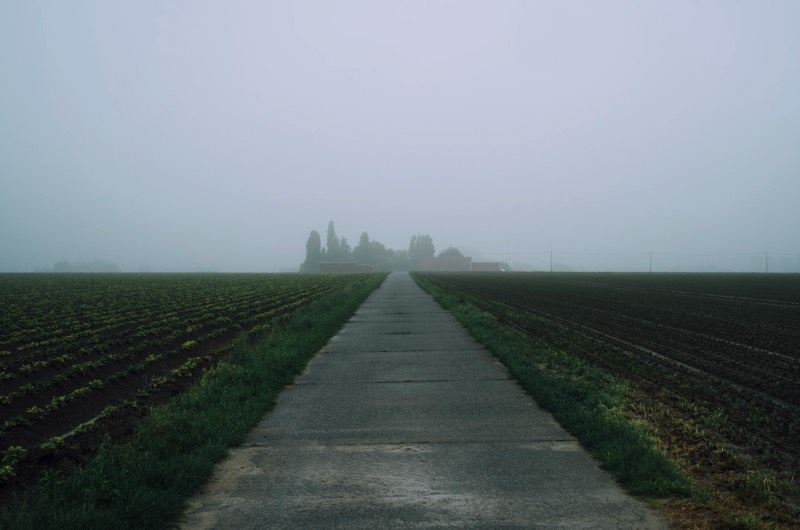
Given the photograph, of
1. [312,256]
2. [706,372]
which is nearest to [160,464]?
[706,372]

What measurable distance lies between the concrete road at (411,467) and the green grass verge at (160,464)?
230 mm

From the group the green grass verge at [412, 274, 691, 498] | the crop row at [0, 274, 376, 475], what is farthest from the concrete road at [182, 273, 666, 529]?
the crop row at [0, 274, 376, 475]

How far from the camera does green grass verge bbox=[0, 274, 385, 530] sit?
4152mm

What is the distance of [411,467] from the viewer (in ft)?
17.8

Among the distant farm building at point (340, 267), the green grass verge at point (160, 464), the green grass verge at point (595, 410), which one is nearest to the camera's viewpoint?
the green grass verge at point (160, 464)

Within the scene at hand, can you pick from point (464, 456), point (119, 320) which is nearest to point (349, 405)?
point (464, 456)

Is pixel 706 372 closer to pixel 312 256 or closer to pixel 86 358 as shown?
pixel 86 358

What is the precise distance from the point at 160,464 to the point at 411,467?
2.23 meters

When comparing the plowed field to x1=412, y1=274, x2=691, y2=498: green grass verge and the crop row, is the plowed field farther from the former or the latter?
the crop row

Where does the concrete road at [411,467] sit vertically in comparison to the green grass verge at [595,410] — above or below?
below

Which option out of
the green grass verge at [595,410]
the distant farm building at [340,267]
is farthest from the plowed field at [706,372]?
the distant farm building at [340,267]

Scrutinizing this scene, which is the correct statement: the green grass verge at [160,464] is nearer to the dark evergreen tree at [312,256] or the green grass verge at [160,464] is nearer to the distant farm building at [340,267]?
the distant farm building at [340,267]

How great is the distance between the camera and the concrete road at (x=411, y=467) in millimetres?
4336

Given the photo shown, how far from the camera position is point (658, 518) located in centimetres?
428
